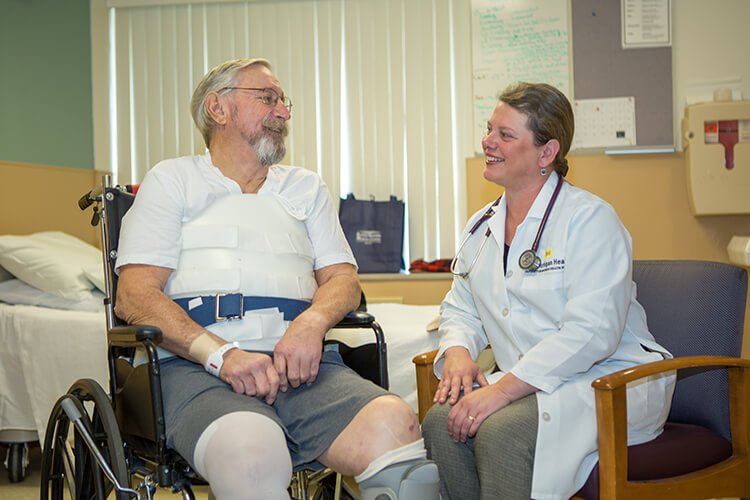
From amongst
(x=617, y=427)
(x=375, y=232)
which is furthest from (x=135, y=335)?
(x=375, y=232)

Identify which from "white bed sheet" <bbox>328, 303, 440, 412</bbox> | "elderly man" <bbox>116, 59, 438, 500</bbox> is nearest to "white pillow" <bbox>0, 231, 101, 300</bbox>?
"white bed sheet" <bbox>328, 303, 440, 412</bbox>

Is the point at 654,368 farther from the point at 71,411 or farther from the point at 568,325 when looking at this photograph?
the point at 71,411

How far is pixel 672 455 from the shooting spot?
1.91m

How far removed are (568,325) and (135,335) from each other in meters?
0.94

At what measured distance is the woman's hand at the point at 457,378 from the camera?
2.00 metres

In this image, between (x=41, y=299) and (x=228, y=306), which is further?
(x=41, y=299)

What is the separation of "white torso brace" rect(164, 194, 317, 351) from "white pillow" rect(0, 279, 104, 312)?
141 cm

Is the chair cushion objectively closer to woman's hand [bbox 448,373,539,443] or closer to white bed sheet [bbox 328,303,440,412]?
woman's hand [bbox 448,373,539,443]

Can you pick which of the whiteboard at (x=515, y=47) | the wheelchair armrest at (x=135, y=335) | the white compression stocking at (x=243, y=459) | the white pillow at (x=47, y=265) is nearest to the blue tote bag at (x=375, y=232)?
the whiteboard at (x=515, y=47)

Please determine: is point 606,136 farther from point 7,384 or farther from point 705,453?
point 7,384

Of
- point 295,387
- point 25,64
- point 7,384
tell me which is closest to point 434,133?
point 25,64

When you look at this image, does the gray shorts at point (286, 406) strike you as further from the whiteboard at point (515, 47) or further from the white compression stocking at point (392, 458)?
the whiteboard at point (515, 47)

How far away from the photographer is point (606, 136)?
14.9 ft

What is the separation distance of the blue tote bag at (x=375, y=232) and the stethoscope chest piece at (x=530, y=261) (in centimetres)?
264
